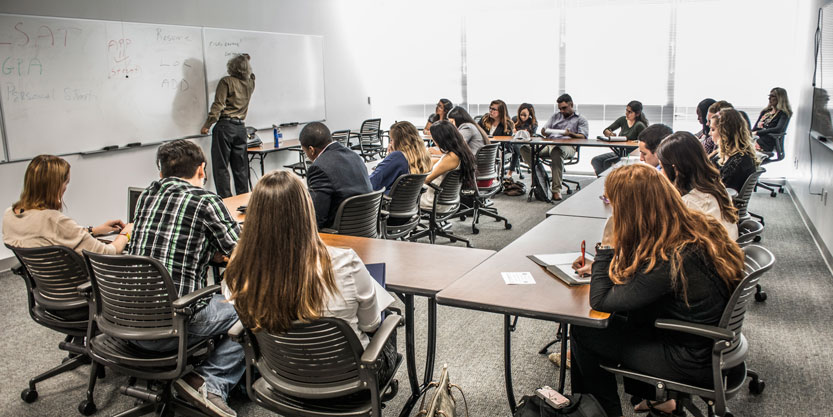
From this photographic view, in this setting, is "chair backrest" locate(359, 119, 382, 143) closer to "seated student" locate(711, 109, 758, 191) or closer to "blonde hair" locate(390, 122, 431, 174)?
"blonde hair" locate(390, 122, 431, 174)

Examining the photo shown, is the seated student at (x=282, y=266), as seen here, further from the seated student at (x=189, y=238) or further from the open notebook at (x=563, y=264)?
the open notebook at (x=563, y=264)

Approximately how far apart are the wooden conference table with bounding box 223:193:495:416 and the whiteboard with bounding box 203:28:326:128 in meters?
4.87

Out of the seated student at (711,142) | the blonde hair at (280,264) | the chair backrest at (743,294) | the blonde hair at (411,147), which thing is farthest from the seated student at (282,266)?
the seated student at (711,142)

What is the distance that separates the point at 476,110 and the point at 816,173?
17.5 ft

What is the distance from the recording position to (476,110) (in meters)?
10.0

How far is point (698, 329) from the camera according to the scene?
194 centimetres

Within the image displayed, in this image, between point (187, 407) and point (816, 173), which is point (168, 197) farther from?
point (816, 173)

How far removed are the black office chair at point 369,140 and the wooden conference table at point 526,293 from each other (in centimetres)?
607

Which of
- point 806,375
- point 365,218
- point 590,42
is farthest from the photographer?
point 590,42

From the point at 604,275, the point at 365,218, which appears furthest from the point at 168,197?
the point at 604,275

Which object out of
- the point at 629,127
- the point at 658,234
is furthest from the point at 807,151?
the point at 658,234

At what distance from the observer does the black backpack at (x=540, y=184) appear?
23.5 ft

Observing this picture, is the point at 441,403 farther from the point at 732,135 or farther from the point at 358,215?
the point at 732,135

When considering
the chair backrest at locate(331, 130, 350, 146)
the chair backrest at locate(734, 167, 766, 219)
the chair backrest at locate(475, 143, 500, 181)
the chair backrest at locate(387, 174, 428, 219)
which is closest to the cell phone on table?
the chair backrest at locate(387, 174, 428, 219)
